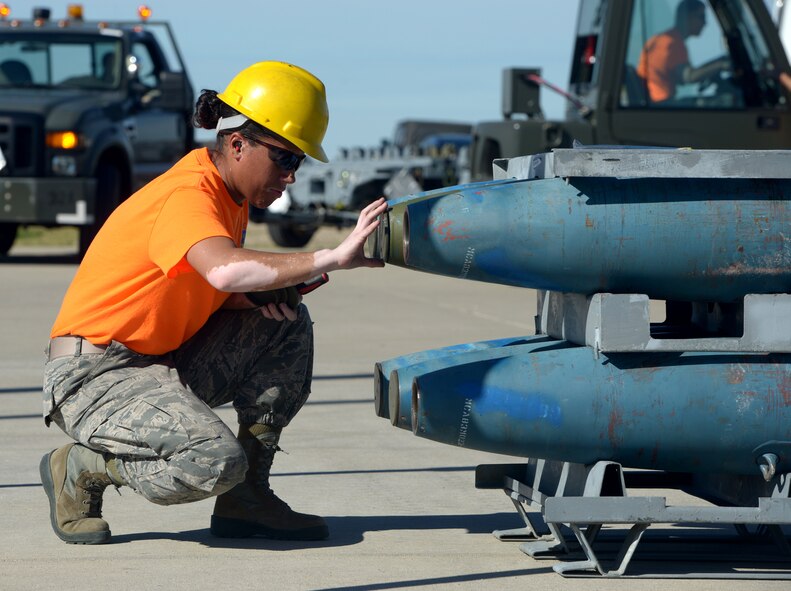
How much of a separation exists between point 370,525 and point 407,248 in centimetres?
111

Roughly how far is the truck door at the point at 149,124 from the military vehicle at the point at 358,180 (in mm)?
3522

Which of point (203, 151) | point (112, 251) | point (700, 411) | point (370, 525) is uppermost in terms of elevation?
point (203, 151)

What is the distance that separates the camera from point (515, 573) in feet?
13.2

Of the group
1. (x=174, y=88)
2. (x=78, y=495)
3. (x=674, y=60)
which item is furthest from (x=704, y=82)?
(x=78, y=495)

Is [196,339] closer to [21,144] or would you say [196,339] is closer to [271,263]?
[271,263]

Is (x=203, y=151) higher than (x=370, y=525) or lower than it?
higher

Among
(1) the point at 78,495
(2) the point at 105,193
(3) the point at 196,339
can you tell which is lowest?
(2) the point at 105,193

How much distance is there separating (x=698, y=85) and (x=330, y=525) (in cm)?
771

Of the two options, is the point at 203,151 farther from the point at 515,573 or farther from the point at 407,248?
the point at 515,573

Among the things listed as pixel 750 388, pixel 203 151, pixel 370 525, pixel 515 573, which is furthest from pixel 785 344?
pixel 203 151

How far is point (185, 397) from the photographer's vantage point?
4207mm

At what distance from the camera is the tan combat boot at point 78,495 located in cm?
430

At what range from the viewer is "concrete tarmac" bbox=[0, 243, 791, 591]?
12.9 feet

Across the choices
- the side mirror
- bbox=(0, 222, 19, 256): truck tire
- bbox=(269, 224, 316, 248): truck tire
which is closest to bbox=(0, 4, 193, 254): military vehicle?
the side mirror
